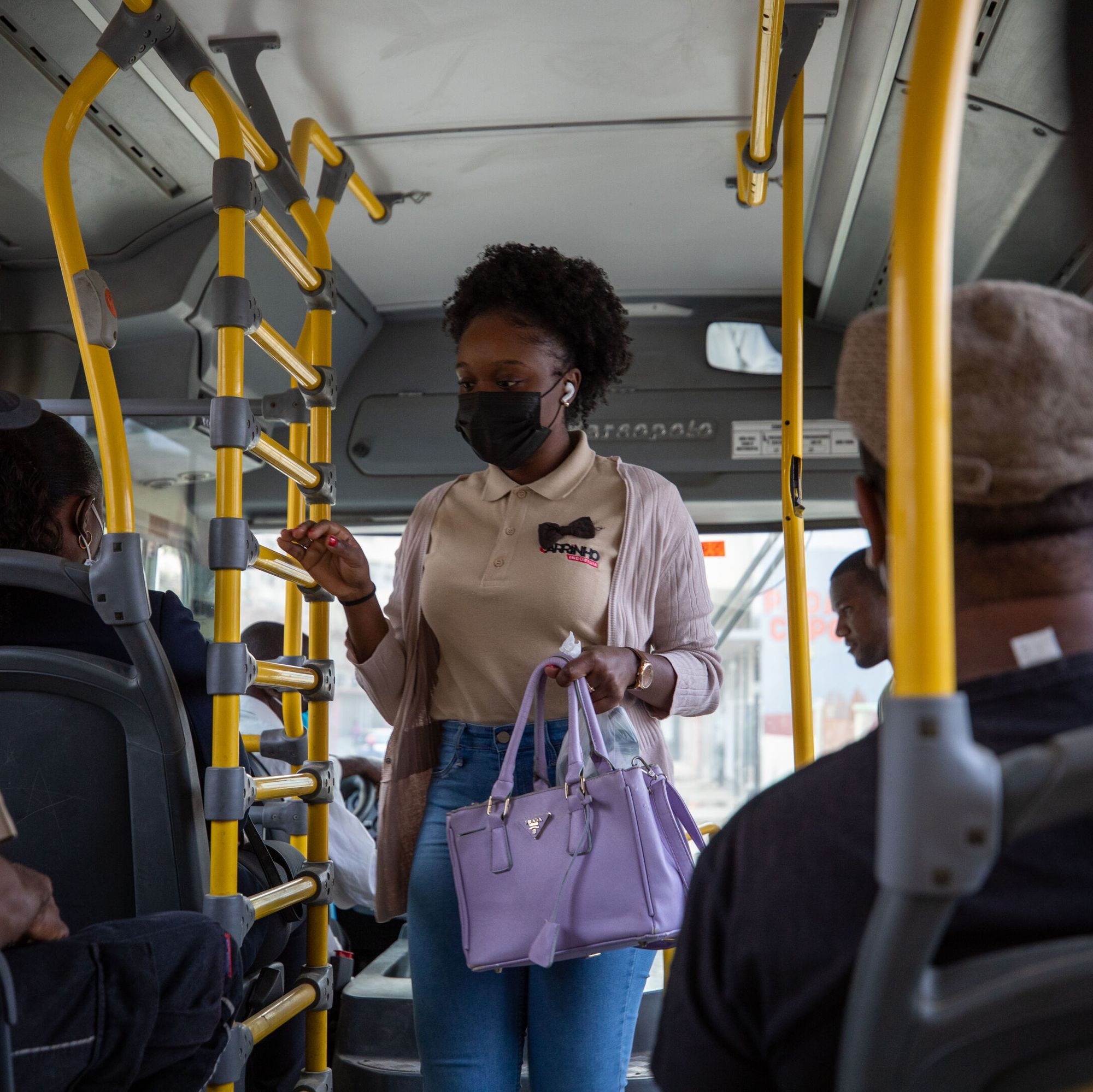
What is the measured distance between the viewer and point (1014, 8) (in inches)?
88.0

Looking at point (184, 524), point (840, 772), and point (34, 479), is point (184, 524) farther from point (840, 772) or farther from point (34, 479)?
point (840, 772)

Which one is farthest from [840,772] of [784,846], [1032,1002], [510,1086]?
[510,1086]

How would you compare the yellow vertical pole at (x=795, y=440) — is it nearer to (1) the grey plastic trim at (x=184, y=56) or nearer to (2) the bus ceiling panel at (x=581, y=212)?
(2) the bus ceiling panel at (x=581, y=212)

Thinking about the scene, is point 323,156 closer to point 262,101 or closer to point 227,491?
point 262,101

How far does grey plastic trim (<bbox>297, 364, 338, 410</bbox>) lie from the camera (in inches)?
103

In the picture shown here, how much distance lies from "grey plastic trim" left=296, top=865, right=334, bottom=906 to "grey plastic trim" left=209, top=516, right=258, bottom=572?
741 millimetres

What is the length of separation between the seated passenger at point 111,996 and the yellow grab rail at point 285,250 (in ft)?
4.64

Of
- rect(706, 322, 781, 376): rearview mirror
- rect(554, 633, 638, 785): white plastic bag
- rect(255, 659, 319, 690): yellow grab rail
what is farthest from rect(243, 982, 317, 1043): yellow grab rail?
rect(706, 322, 781, 376): rearview mirror

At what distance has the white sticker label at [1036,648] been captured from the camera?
Answer: 2.72ft

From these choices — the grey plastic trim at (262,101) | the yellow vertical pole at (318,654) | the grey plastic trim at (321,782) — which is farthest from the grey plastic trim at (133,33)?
the grey plastic trim at (321,782)

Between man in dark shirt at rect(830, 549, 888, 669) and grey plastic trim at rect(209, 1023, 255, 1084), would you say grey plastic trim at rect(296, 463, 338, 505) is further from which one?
man in dark shirt at rect(830, 549, 888, 669)

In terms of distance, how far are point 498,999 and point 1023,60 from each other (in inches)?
88.2

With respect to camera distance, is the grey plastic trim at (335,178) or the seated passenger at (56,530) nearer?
the seated passenger at (56,530)

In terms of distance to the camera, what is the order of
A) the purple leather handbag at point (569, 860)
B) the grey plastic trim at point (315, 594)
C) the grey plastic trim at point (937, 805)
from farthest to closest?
the grey plastic trim at point (315, 594)
the purple leather handbag at point (569, 860)
the grey plastic trim at point (937, 805)
